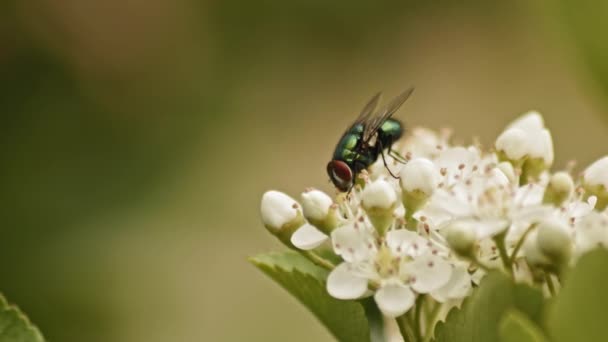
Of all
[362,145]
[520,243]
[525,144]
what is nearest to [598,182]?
[525,144]

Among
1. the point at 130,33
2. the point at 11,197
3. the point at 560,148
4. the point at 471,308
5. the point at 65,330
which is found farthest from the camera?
the point at 130,33

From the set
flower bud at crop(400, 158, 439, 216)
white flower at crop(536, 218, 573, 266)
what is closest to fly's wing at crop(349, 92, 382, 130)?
flower bud at crop(400, 158, 439, 216)

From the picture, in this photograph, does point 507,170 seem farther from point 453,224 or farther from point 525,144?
point 453,224

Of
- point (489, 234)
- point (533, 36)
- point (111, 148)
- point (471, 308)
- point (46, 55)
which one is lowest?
point (471, 308)

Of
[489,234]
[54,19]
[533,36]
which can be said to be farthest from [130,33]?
[489,234]

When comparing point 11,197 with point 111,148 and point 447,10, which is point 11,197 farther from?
point 447,10

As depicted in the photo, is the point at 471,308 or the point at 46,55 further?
the point at 46,55

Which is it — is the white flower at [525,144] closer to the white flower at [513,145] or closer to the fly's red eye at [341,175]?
the white flower at [513,145]

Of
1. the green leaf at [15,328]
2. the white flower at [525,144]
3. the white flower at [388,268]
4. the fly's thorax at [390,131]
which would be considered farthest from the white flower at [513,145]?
the green leaf at [15,328]
